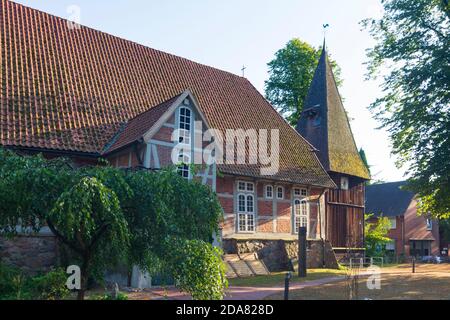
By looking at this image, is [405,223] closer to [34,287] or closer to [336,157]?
[336,157]

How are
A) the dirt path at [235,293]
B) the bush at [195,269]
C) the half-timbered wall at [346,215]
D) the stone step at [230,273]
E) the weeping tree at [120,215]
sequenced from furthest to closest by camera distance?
1. the half-timbered wall at [346,215]
2. the stone step at [230,273]
3. the dirt path at [235,293]
4. the bush at [195,269]
5. the weeping tree at [120,215]

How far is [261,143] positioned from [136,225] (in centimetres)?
1509

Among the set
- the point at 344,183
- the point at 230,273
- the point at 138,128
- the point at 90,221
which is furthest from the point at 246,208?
the point at 90,221

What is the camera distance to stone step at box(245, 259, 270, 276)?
1913cm

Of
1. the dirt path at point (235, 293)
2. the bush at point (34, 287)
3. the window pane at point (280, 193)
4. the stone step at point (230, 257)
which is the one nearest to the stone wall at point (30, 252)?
the bush at point (34, 287)

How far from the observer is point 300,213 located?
2220 centimetres

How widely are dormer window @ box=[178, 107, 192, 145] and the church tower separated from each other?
10533 mm

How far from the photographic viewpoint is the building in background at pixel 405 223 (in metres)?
41.9

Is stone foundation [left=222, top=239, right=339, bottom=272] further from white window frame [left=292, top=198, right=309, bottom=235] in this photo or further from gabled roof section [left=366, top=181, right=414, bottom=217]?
gabled roof section [left=366, top=181, right=414, bottom=217]

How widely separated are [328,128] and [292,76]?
25.7 feet

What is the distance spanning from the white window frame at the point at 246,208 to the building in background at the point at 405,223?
80.0 ft

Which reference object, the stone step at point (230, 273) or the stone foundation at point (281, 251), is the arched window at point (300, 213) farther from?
the stone step at point (230, 273)

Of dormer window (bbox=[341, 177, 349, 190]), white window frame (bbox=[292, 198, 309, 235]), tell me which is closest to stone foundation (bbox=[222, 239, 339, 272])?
white window frame (bbox=[292, 198, 309, 235])

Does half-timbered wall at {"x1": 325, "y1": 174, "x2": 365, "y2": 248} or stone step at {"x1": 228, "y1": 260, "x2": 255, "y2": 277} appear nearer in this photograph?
stone step at {"x1": 228, "y1": 260, "x2": 255, "y2": 277}
